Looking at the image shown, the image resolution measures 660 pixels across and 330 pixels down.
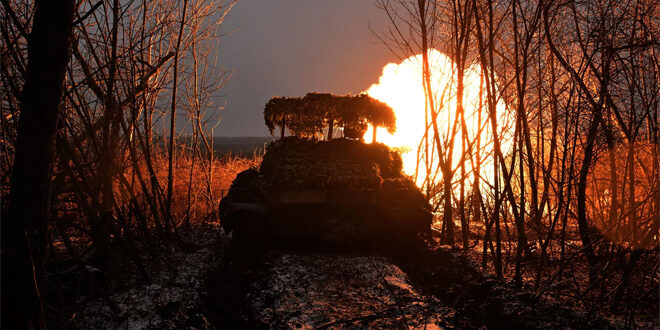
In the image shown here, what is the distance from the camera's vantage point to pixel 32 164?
7.64ft

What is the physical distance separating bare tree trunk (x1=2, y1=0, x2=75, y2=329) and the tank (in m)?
4.58

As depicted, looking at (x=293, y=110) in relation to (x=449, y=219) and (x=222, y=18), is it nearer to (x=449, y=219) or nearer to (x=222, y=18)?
(x=222, y=18)

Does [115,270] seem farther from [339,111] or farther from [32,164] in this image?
[339,111]

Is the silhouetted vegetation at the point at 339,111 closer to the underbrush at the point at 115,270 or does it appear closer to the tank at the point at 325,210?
the tank at the point at 325,210

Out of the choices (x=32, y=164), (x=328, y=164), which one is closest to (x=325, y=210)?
(x=328, y=164)

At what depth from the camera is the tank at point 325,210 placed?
7.16 m

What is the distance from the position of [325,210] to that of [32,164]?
5643 mm

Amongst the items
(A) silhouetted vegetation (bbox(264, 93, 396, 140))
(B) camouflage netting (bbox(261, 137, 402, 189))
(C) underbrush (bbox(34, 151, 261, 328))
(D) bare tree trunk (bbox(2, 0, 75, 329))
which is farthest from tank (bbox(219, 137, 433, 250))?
(D) bare tree trunk (bbox(2, 0, 75, 329))

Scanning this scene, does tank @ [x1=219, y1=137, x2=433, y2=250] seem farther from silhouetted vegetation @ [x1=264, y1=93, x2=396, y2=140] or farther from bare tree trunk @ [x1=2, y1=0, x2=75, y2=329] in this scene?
bare tree trunk @ [x1=2, y1=0, x2=75, y2=329]

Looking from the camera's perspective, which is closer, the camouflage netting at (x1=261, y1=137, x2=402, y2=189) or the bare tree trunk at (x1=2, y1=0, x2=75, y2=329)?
the bare tree trunk at (x1=2, y1=0, x2=75, y2=329)

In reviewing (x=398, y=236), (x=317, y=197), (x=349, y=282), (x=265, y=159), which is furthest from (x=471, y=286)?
(x=265, y=159)

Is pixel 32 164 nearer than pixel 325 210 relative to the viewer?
Yes

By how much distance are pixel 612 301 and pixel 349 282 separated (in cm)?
286

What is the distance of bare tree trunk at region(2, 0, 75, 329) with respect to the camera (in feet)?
7.60
